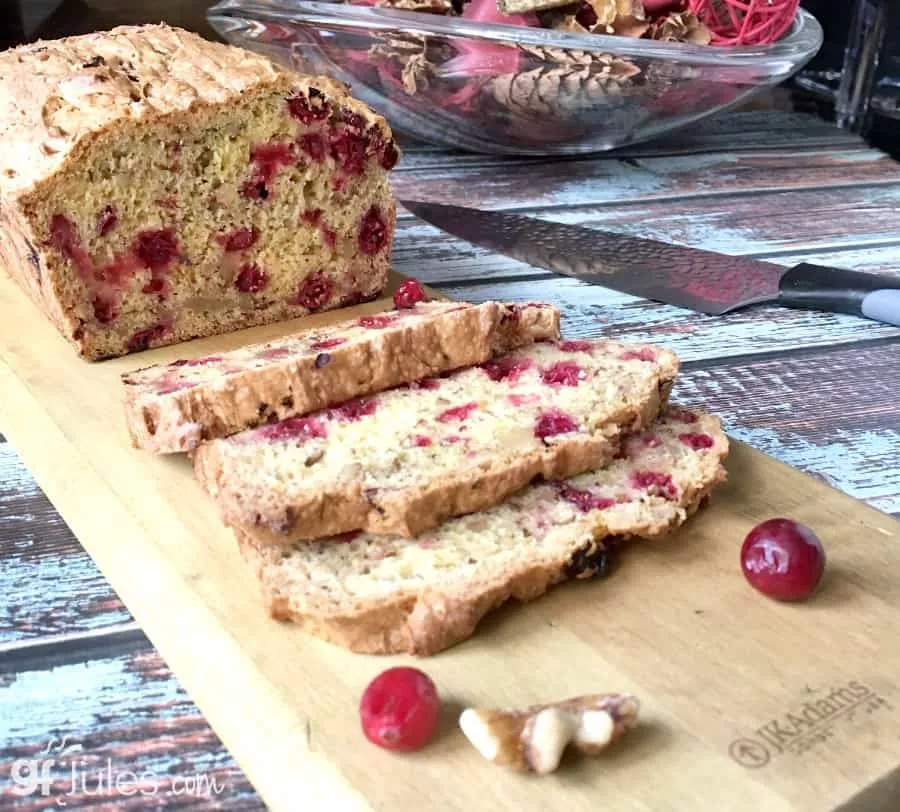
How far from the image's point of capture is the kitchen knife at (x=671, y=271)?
2.89 meters

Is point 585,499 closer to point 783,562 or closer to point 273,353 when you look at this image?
point 783,562

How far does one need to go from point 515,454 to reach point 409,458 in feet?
0.62

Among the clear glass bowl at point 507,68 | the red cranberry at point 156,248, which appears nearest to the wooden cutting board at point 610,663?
the red cranberry at point 156,248

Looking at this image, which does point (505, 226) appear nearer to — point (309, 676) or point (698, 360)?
point (698, 360)

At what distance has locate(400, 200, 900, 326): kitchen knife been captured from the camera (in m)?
2.89

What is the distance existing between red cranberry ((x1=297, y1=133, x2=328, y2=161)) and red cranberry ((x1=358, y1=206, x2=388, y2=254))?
0.21m

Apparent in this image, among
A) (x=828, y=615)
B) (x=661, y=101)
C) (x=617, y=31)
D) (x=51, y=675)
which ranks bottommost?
(x=51, y=675)

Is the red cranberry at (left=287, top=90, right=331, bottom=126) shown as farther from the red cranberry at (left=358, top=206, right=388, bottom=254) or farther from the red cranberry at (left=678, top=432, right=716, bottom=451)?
the red cranberry at (left=678, top=432, right=716, bottom=451)

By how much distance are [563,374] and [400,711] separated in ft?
3.22

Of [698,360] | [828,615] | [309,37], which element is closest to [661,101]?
[309,37]

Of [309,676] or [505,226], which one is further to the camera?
[505,226]

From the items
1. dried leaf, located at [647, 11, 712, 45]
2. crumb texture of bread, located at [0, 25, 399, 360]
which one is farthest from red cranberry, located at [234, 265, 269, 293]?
dried leaf, located at [647, 11, 712, 45]

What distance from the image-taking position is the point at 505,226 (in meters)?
3.33

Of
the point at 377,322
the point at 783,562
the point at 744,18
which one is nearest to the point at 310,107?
the point at 377,322
